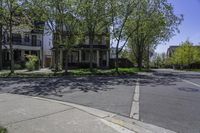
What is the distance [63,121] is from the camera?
28.5 feet

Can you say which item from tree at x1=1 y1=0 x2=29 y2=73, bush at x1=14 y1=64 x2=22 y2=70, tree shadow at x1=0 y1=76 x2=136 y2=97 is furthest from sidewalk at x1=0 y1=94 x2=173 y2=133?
bush at x1=14 y1=64 x2=22 y2=70

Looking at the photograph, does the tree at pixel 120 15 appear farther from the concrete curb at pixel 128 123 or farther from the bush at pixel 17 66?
the concrete curb at pixel 128 123

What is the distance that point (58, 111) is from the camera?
393 inches

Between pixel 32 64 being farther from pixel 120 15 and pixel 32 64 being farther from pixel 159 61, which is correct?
pixel 159 61

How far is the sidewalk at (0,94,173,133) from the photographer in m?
7.93

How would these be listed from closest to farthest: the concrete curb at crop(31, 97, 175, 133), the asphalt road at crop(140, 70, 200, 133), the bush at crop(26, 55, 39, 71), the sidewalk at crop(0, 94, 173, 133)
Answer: the sidewalk at crop(0, 94, 173, 133) < the concrete curb at crop(31, 97, 175, 133) < the asphalt road at crop(140, 70, 200, 133) < the bush at crop(26, 55, 39, 71)

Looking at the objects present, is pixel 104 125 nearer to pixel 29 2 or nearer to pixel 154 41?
pixel 29 2

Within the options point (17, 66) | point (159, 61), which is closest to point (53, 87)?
point (17, 66)

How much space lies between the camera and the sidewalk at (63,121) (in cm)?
793

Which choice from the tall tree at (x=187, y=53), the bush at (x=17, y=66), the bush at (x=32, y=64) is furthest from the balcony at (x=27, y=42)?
the tall tree at (x=187, y=53)

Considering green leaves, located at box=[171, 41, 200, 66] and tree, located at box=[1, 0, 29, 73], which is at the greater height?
tree, located at box=[1, 0, 29, 73]

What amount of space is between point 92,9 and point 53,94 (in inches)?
806

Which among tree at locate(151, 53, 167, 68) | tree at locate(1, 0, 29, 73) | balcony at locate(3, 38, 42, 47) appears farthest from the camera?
tree at locate(151, 53, 167, 68)

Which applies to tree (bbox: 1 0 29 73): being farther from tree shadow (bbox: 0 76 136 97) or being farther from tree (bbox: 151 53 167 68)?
tree (bbox: 151 53 167 68)
